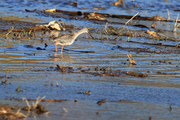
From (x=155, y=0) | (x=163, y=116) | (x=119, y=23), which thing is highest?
(x=155, y=0)

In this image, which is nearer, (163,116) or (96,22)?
(163,116)

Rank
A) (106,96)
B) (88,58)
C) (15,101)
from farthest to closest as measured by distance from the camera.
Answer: (88,58), (106,96), (15,101)

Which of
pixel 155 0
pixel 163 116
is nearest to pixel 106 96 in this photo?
pixel 163 116

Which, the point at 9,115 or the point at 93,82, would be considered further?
the point at 93,82

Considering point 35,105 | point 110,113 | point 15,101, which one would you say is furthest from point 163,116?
point 15,101

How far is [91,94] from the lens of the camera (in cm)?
700

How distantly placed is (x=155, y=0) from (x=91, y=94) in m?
35.7

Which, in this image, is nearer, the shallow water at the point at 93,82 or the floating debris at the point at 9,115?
the floating debris at the point at 9,115

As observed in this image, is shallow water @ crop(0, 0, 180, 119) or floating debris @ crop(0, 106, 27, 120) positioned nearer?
floating debris @ crop(0, 106, 27, 120)

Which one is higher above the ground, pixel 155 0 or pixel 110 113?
pixel 155 0

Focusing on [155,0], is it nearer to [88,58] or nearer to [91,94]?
[88,58]

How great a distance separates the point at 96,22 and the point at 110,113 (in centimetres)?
1585

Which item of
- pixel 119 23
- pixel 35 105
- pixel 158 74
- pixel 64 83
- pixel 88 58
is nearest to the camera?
pixel 35 105

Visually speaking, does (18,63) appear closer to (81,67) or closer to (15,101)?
(81,67)
